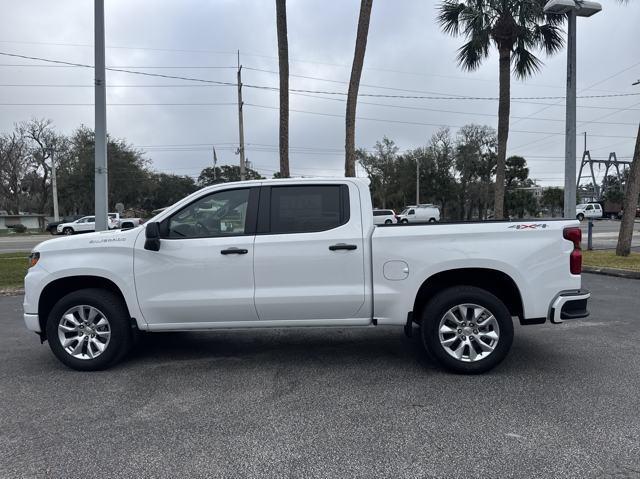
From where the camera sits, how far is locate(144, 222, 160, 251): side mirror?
194 inches

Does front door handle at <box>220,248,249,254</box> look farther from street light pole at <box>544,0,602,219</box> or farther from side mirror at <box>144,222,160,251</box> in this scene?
street light pole at <box>544,0,602,219</box>

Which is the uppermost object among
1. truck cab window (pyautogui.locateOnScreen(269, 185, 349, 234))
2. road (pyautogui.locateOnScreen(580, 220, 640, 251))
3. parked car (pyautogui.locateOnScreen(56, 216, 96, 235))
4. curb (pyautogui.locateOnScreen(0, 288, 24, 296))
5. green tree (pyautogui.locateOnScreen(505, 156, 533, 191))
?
green tree (pyautogui.locateOnScreen(505, 156, 533, 191))

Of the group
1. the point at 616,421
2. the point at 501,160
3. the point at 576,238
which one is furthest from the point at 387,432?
the point at 501,160

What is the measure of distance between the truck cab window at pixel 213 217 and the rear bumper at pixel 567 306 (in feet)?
10.1

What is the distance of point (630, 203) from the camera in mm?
14320

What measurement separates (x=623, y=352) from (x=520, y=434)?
2724mm

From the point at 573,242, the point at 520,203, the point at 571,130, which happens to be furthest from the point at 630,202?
the point at 520,203

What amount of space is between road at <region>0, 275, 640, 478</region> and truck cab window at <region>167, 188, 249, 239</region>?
1.40m

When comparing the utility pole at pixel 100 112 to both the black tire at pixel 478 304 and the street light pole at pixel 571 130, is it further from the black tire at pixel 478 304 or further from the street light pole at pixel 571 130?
the street light pole at pixel 571 130

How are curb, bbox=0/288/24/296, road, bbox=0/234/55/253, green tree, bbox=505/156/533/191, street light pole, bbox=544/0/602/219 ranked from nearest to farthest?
curb, bbox=0/288/24/296
street light pole, bbox=544/0/602/219
road, bbox=0/234/55/253
green tree, bbox=505/156/533/191

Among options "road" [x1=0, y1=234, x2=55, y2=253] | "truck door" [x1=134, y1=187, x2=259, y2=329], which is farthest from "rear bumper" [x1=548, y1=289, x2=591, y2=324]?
"road" [x1=0, y1=234, x2=55, y2=253]

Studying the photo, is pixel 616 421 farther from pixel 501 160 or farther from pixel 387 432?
pixel 501 160

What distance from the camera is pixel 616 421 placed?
3791 millimetres

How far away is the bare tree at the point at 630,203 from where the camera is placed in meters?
13.8
